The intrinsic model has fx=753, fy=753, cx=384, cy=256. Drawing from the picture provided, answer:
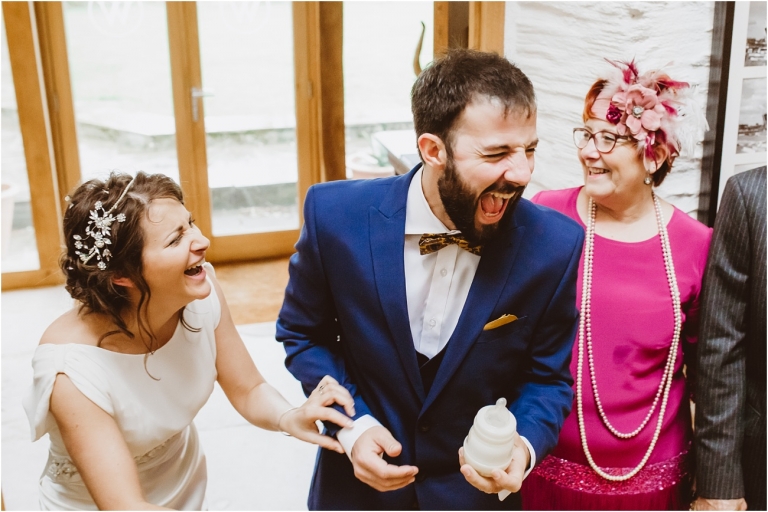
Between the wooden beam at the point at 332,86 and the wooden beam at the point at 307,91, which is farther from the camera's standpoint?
the wooden beam at the point at 307,91

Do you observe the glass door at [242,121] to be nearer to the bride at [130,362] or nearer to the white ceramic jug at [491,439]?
the bride at [130,362]

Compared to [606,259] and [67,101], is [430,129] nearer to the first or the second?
[606,259]

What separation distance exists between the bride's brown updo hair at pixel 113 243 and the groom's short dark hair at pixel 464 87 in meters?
0.62

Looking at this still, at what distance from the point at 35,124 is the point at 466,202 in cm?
405

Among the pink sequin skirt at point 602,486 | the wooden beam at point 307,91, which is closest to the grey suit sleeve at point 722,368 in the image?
the pink sequin skirt at point 602,486

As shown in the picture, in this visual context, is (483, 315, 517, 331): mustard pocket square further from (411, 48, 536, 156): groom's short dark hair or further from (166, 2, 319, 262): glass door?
(166, 2, 319, 262): glass door

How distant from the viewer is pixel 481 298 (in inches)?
58.0

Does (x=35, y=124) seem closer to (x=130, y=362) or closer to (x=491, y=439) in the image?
(x=130, y=362)

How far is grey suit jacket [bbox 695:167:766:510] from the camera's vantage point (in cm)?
166

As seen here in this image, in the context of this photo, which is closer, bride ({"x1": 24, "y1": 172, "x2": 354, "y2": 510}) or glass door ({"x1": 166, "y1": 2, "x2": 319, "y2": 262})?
bride ({"x1": 24, "y1": 172, "x2": 354, "y2": 510})

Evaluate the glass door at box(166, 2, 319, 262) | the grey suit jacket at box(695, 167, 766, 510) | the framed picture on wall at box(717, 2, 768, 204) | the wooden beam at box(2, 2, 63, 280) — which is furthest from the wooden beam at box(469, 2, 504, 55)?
the wooden beam at box(2, 2, 63, 280)

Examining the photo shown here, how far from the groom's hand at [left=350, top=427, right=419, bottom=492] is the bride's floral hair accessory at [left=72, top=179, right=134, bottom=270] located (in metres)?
0.65

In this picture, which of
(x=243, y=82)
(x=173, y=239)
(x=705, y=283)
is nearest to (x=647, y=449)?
(x=705, y=283)

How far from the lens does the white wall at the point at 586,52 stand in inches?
94.7
